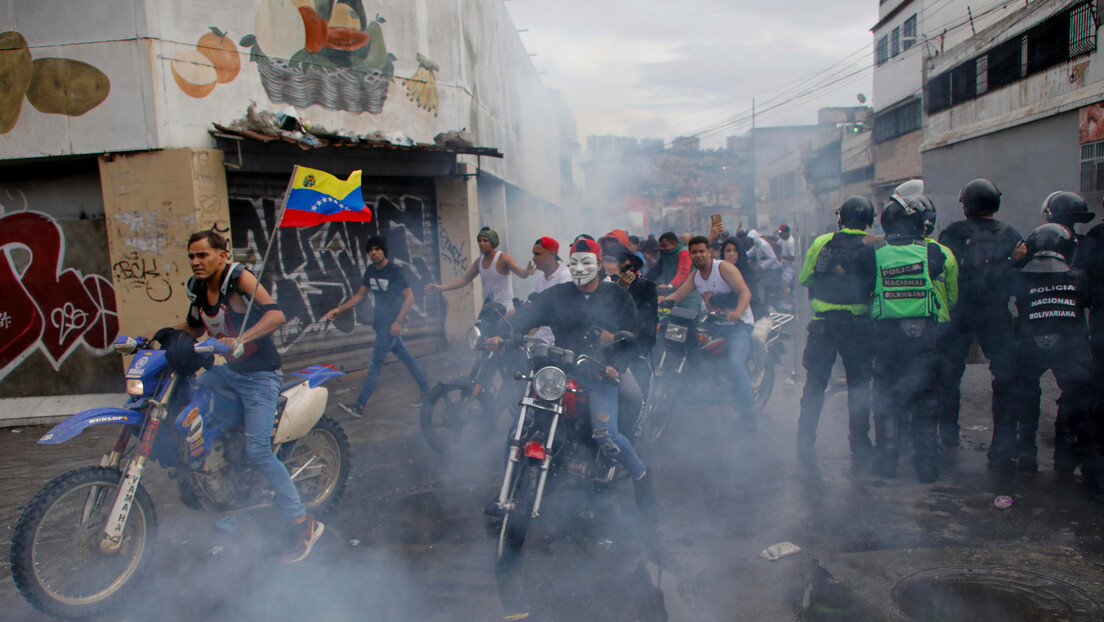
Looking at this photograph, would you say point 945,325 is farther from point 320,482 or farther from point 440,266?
point 440,266

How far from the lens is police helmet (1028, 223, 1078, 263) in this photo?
450 centimetres

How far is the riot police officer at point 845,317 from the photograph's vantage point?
16.1ft

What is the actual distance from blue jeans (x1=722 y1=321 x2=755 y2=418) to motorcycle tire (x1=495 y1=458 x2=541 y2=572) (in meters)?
2.83

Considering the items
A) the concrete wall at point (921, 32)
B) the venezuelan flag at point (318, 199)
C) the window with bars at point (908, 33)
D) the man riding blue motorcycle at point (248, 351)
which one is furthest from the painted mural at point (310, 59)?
the window with bars at point (908, 33)

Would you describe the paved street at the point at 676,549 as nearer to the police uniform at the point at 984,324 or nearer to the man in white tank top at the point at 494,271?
the police uniform at the point at 984,324

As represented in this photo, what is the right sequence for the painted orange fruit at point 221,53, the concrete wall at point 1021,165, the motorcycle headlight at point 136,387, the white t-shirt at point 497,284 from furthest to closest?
1. the concrete wall at point 1021,165
2. the painted orange fruit at point 221,53
3. the white t-shirt at point 497,284
4. the motorcycle headlight at point 136,387

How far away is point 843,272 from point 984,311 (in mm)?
1108

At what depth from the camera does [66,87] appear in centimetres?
789

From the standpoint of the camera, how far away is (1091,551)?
3631mm

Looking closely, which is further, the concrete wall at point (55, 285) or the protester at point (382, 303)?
the concrete wall at point (55, 285)

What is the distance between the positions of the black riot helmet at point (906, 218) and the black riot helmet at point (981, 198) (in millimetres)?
519

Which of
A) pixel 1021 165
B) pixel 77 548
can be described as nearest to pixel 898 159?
pixel 1021 165

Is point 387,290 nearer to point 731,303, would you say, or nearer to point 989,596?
point 731,303

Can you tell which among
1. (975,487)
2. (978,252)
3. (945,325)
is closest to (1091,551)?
(975,487)
